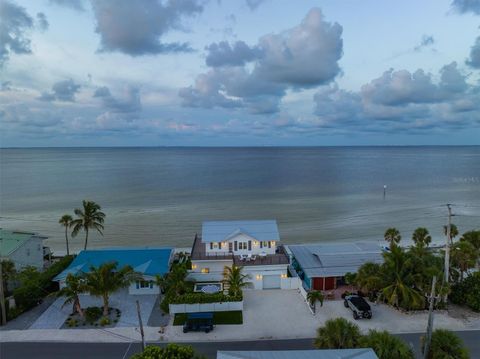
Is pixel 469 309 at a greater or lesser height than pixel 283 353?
lesser

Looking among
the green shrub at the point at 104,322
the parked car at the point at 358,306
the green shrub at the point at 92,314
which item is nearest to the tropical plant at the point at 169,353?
the green shrub at the point at 104,322

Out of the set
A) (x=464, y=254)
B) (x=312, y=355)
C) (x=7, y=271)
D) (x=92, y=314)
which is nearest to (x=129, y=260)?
(x=92, y=314)

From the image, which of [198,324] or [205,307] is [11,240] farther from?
[198,324]

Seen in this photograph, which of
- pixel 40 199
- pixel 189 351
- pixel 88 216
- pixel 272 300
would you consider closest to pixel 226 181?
pixel 40 199

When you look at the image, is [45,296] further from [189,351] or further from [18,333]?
[189,351]

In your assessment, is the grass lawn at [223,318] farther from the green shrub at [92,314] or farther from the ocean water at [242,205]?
the ocean water at [242,205]
